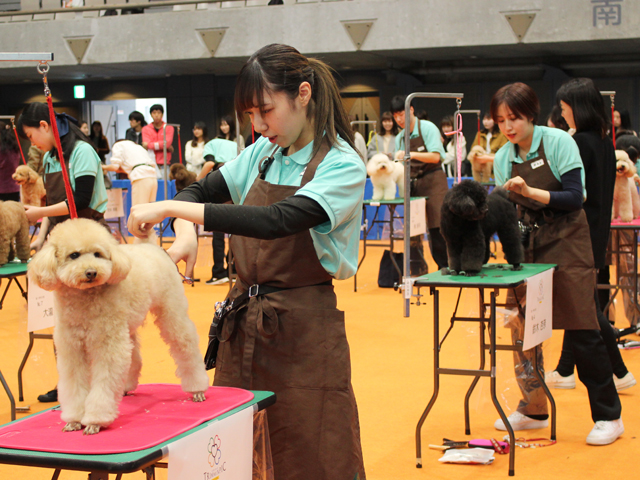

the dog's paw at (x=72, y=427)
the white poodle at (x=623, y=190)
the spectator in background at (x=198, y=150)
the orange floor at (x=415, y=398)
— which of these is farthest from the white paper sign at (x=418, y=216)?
the spectator in background at (x=198, y=150)

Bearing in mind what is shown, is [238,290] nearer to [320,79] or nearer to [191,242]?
[191,242]

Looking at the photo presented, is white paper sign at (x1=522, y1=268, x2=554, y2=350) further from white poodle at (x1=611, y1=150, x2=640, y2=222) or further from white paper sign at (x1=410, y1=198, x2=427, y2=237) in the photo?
white paper sign at (x1=410, y1=198, x2=427, y2=237)

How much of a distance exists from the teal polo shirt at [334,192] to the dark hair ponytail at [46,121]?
6.89ft

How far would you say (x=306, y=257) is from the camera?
1.60m

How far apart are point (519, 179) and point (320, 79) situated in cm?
144

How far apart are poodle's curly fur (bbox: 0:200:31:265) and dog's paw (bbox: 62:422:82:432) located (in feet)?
8.12

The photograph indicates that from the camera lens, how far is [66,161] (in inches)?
139

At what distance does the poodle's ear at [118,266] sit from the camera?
1.40 m

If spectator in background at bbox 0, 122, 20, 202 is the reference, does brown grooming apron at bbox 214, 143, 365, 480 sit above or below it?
below

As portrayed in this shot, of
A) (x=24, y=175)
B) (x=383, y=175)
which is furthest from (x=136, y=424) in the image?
(x=383, y=175)

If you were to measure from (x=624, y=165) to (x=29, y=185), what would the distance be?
4.56 m

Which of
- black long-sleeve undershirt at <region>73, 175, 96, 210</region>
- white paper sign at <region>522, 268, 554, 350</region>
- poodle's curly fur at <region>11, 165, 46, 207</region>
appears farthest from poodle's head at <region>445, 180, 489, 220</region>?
poodle's curly fur at <region>11, 165, 46, 207</region>

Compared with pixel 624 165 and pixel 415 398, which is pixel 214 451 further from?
pixel 624 165

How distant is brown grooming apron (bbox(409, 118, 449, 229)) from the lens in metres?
6.32
